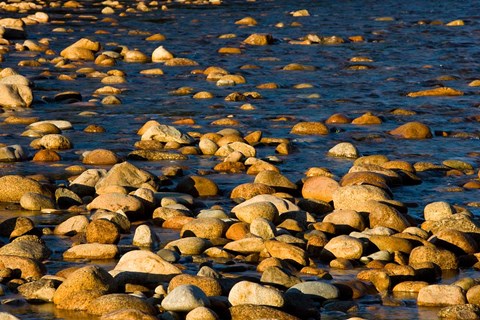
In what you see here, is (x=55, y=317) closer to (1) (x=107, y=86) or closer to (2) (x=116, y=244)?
(2) (x=116, y=244)

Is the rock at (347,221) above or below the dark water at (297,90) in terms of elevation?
above

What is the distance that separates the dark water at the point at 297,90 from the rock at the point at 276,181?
0.30 meters

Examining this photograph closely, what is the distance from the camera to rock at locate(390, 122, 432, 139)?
9766mm

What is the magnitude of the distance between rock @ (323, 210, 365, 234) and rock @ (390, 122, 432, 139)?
3.44m

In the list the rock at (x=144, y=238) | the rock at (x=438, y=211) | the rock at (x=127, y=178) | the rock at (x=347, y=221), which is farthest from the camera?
the rock at (x=127, y=178)

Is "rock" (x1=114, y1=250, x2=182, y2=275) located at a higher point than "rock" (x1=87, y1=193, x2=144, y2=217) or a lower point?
higher

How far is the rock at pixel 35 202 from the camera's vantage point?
6930 millimetres

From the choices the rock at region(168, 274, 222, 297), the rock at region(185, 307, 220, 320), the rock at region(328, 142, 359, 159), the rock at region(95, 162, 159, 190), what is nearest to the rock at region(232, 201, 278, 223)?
the rock at region(95, 162, 159, 190)

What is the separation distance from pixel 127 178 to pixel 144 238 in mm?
1442

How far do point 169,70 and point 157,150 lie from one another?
19.5 ft

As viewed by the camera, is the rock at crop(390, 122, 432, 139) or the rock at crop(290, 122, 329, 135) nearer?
the rock at crop(390, 122, 432, 139)

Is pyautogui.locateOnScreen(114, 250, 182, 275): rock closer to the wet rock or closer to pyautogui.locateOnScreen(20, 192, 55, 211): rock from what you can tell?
the wet rock

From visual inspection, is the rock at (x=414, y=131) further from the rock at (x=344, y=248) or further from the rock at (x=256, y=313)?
the rock at (x=256, y=313)

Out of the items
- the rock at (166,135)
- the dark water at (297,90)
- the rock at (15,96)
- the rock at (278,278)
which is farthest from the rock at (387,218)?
the rock at (15,96)
